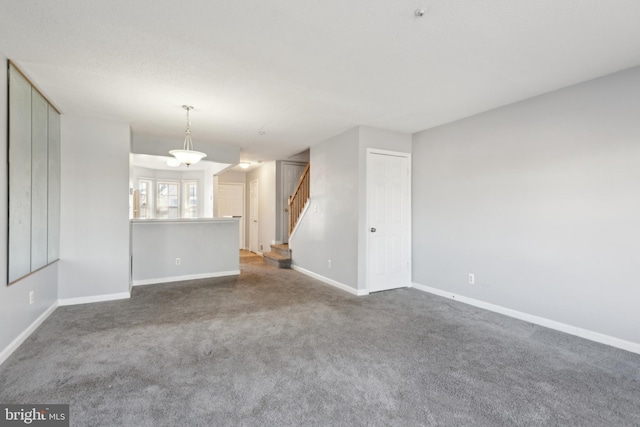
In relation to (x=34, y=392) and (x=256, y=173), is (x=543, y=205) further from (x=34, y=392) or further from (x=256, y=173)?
(x=256, y=173)

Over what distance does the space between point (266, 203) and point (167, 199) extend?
3255mm

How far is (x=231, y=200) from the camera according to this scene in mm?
8945

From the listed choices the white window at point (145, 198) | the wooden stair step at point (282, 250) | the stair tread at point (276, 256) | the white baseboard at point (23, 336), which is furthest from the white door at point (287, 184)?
the white baseboard at point (23, 336)

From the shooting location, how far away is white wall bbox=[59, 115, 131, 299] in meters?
3.83

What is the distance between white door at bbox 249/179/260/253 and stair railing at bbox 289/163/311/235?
2.15 meters

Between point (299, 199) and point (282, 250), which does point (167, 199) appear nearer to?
point (282, 250)

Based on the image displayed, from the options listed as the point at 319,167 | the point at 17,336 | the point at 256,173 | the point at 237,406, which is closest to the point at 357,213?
the point at 319,167

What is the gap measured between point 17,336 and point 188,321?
55.2 inches

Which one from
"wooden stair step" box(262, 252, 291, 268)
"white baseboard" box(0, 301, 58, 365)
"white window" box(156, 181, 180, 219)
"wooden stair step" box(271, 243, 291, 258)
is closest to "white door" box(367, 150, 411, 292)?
"wooden stair step" box(262, 252, 291, 268)

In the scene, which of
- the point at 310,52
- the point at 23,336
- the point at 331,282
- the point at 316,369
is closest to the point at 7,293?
the point at 23,336

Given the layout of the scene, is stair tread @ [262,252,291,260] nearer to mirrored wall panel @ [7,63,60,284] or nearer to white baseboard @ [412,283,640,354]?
white baseboard @ [412,283,640,354]

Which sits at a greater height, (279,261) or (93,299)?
(279,261)

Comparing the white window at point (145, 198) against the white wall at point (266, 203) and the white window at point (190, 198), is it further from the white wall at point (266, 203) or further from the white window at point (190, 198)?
the white wall at point (266, 203)

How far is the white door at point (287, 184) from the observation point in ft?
24.2
